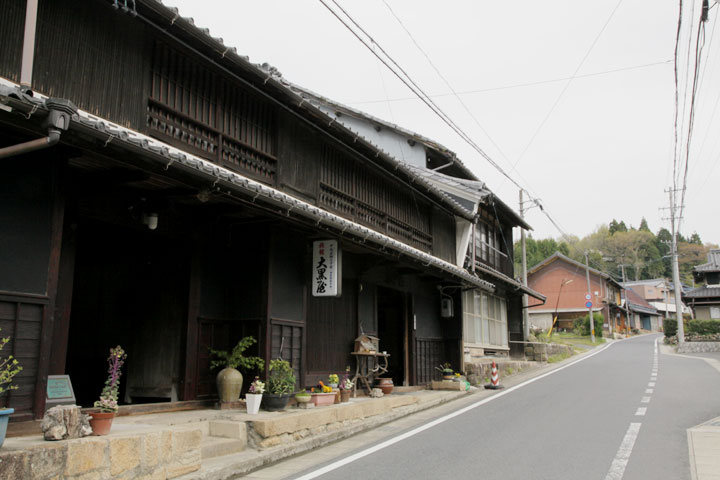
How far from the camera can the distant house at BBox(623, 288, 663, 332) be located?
77188mm

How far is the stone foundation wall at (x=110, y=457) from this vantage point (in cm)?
489

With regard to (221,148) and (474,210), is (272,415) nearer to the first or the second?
(221,148)

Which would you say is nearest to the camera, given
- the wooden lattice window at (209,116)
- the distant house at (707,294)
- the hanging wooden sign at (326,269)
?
the wooden lattice window at (209,116)

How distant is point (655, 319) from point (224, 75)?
92.6 metres

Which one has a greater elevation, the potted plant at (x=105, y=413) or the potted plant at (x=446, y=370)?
the potted plant at (x=105, y=413)

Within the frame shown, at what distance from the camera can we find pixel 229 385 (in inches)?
380

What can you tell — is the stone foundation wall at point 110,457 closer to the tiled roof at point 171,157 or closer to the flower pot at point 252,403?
the flower pot at point 252,403

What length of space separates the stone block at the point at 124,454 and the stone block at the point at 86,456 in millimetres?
91

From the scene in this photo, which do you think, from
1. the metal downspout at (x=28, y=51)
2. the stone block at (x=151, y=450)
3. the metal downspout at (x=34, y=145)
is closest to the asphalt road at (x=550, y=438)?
the stone block at (x=151, y=450)

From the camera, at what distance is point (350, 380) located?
13.8m

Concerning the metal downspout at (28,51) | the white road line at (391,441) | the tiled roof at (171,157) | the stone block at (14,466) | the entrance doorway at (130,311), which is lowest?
the white road line at (391,441)

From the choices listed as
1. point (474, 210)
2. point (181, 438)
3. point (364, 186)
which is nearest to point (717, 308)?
point (474, 210)

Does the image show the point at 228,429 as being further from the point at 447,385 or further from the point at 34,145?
the point at 447,385

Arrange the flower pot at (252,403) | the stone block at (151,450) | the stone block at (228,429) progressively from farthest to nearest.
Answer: the flower pot at (252,403) → the stone block at (228,429) → the stone block at (151,450)
